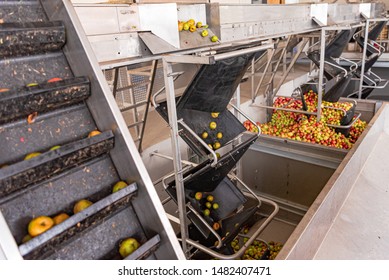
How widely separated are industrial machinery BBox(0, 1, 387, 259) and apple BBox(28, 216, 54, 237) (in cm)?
3

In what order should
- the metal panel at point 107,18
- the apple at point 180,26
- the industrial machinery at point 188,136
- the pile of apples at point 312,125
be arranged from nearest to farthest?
the industrial machinery at point 188,136
the metal panel at point 107,18
the apple at point 180,26
the pile of apples at point 312,125

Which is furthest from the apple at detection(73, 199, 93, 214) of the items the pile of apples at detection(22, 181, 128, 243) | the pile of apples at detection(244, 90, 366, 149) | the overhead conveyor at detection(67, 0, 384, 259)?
the pile of apples at detection(244, 90, 366, 149)

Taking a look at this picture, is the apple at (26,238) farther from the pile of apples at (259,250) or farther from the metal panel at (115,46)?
the pile of apples at (259,250)

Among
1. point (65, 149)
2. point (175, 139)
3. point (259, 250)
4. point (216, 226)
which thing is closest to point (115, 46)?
point (175, 139)

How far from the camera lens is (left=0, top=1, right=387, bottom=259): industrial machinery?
3.10 ft

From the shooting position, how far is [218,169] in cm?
206

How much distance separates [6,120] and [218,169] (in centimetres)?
138

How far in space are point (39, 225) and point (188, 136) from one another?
1311 mm

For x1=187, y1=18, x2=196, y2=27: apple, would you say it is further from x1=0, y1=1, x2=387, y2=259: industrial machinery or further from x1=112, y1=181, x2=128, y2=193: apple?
x1=112, y1=181, x2=128, y2=193: apple

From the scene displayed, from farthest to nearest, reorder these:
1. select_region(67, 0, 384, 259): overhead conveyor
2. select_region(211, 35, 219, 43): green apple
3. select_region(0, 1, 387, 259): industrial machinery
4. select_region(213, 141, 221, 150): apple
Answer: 1. select_region(211, 35, 219, 43): green apple
2. select_region(213, 141, 221, 150): apple
3. select_region(67, 0, 384, 259): overhead conveyor
4. select_region(0, 1, 387, 259): industrial machinery

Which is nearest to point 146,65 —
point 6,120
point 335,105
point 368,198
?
point 335,105

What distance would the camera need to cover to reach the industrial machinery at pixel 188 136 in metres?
0.95

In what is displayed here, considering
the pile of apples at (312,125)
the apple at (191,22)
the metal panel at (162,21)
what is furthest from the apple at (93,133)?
the pile of apples at (312,125)

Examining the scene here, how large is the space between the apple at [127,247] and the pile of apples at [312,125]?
118 inches
